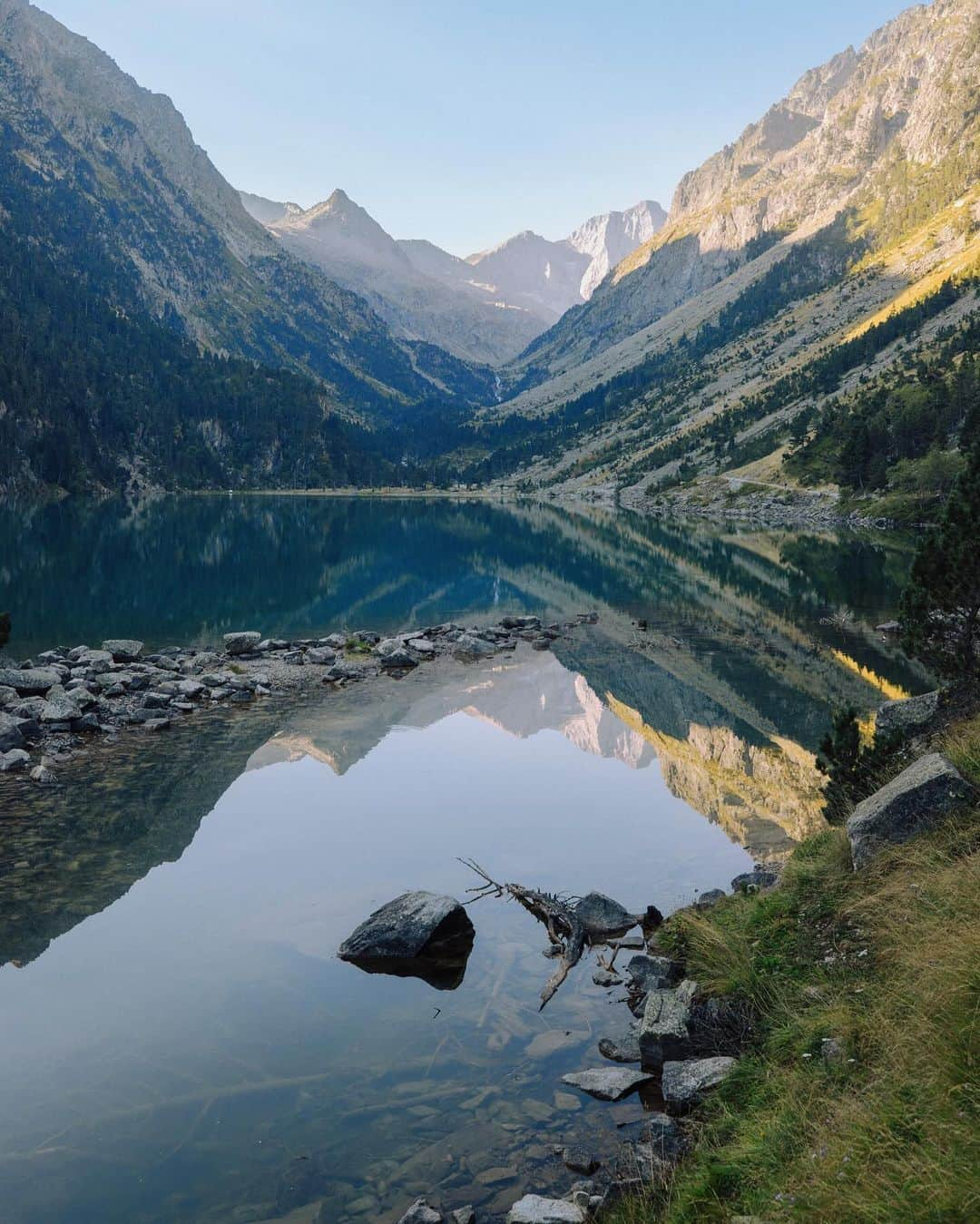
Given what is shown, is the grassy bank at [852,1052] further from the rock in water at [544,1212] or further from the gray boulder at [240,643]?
the gray boulder at [240,643]

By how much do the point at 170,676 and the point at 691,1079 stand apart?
101ft

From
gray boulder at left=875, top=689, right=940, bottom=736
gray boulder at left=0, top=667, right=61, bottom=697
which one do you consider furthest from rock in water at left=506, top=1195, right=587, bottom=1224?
gray boulder at left=0, top=667, right=61, bottom=697

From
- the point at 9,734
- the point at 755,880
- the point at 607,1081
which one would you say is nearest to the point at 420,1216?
the point at 607,1081

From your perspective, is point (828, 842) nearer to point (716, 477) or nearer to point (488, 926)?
point (488, 926)

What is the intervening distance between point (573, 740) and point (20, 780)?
57.6 feet

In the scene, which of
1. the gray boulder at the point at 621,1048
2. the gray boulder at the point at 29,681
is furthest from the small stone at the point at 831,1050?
the gray boulder at the point at 29,681

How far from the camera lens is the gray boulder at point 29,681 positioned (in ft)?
106

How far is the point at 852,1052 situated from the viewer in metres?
9.05

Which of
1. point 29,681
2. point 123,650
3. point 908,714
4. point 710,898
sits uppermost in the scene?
point 908,714

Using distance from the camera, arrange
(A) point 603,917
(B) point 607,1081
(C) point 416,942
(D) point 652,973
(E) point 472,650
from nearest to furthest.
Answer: (B) point 607,1081, (D) point 652,973, (C) point 416,942, (A) point 603,917, (E) point 472,650

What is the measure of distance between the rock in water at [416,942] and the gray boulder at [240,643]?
29429 millimetres

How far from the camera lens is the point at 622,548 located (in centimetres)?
10069

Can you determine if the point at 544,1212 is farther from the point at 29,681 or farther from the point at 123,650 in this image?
the point at 123,650

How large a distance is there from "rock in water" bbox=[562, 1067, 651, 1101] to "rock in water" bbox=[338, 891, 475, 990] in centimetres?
352
